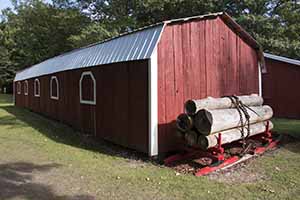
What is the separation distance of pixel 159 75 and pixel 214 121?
1.73m

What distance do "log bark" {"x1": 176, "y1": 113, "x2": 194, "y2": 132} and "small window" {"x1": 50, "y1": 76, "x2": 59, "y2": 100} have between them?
9.23 metres

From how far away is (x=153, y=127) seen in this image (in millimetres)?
7301

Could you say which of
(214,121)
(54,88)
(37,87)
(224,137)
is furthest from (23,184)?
(37,87)

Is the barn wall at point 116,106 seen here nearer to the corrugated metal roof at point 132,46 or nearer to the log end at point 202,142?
the corrugated metal roof at point 132,46

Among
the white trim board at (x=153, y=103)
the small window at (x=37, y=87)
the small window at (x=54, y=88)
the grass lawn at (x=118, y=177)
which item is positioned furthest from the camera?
the small window at (x=37, y=87)

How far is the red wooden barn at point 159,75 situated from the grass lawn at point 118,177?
856 millimetres

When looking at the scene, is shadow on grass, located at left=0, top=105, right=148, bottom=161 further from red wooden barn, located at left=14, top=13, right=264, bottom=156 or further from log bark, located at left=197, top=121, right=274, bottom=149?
log bark, located at left=197, top=121, right=274, bottom=149

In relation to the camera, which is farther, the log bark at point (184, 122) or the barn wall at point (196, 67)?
the barn wall at point (196, 67)

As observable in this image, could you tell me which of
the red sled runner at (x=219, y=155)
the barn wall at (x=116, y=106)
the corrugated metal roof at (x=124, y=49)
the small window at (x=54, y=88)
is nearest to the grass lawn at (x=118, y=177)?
the red sled runner at (x=219, y=155)

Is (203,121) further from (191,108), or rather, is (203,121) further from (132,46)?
(132,46)

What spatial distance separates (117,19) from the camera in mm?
29359

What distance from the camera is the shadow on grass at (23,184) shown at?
4.88 meters

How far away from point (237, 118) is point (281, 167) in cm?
148

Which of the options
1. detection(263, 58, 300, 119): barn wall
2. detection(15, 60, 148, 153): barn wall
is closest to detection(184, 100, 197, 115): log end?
detection(15, 60, 148, 153): barn wall
